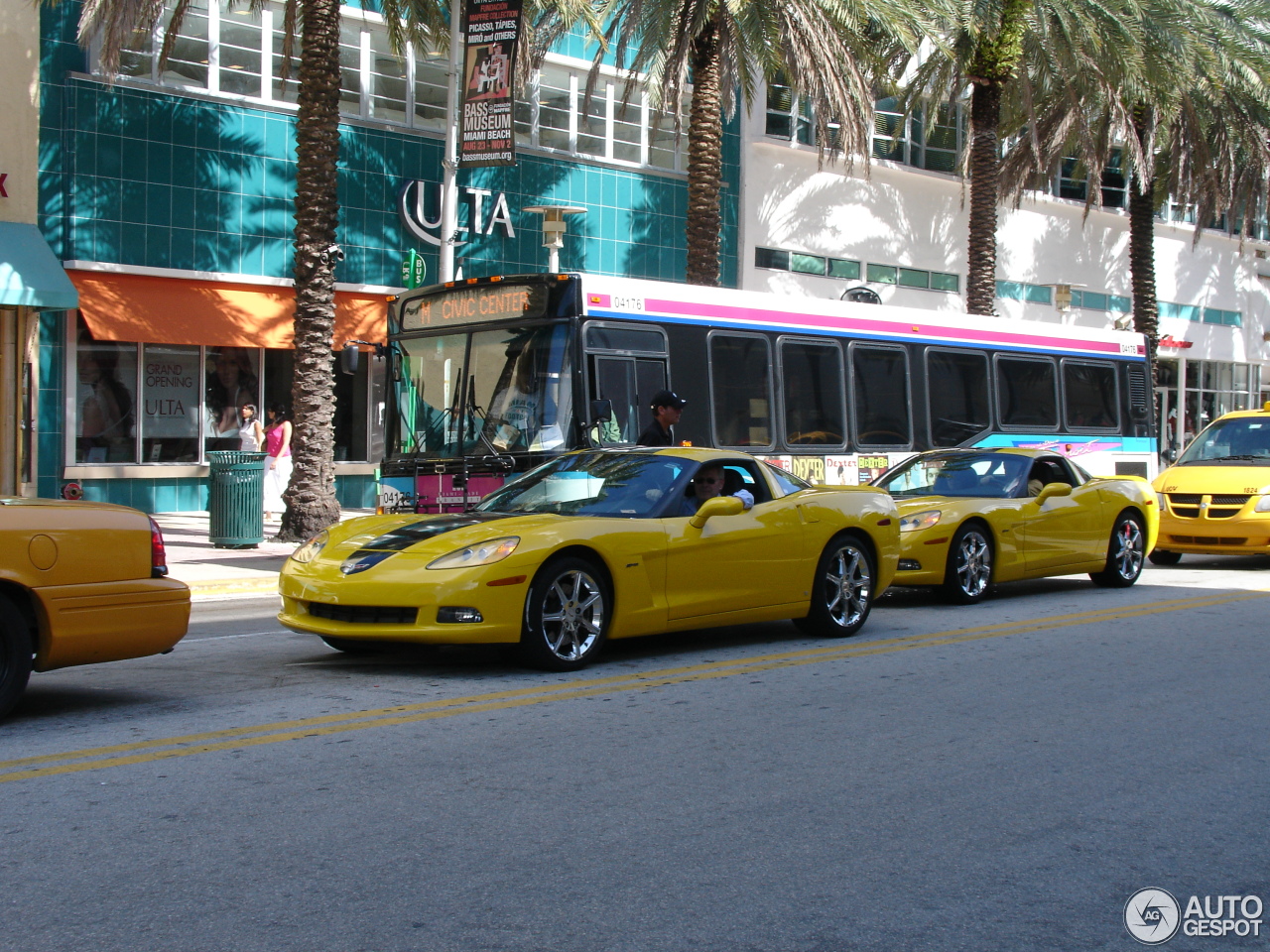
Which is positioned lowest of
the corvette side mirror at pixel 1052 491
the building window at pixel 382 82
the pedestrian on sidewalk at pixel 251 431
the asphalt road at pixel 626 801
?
the asphalt road at pixel 626 801

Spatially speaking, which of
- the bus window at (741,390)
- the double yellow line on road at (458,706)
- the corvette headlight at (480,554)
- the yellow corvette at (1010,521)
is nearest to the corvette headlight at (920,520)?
the yellow corvette at (1010,521)

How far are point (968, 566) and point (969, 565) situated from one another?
0.6 inches

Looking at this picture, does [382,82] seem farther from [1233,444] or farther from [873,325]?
[1233,444]

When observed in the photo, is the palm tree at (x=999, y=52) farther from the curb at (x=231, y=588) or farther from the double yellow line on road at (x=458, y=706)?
the double yellow line on road at (x=458, y=706)

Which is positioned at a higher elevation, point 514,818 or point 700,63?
point 700,63

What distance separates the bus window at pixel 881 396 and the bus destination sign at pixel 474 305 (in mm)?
4754

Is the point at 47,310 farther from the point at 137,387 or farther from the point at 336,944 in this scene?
the point at 336,944

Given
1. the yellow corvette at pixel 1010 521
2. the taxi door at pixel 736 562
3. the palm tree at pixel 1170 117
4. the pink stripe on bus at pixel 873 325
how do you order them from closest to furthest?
the taxi door at pixel 736 562 < the yellow corvette at pixel 1010 521 < the pink stripe on bus at pixel 873 325 < the palm tree at pixel 1170 117

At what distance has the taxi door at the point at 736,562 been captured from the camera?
882 centimetres

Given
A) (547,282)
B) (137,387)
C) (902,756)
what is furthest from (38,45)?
(902,756)

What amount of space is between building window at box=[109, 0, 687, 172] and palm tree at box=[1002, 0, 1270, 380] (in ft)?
25.9

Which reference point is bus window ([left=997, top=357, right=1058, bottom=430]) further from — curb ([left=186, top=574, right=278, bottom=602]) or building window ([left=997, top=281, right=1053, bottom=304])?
building window ([left=997, top=281, right=1053, bottom=304])

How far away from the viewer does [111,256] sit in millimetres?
20516

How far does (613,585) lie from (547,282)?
485cm
